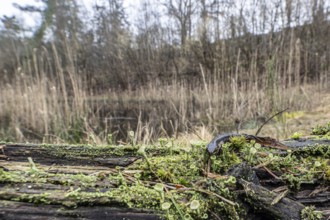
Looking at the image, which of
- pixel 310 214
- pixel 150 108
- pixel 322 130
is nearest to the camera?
pixel 310 214

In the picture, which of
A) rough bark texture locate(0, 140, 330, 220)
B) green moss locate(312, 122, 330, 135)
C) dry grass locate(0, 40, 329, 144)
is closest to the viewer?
rough bark texture locate(0, 140, 330, 220)

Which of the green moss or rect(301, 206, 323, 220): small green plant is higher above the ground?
the green moss

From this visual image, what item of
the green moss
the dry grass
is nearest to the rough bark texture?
the green moss

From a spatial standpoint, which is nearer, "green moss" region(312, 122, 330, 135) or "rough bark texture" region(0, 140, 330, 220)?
"rough bark texture" region(0, 140, 330, 220)

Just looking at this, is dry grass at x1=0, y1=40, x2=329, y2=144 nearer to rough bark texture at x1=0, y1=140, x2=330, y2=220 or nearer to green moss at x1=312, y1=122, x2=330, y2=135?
green moss at x1=312, y1=122, x2=330, y2=135

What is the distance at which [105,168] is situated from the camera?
0.72 meters

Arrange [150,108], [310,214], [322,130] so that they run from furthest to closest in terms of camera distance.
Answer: [150,108], [322,130], [310,214]

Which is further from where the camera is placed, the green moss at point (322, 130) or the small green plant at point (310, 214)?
the green moss at point (322, 130)

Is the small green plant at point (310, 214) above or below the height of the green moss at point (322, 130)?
below

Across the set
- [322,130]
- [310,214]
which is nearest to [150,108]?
[322,130]

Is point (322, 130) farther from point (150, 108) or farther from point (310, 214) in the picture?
point (150, 108)

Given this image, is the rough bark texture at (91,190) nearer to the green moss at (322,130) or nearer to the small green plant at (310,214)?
the small green plant at (310,214)

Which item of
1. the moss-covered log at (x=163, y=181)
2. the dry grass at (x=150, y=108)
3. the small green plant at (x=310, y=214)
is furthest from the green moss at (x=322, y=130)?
the dry grass at (x=150, y=108)

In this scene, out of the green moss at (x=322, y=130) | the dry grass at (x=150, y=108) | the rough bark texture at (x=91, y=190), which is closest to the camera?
the rough bark texture at (x=91, y=190)
